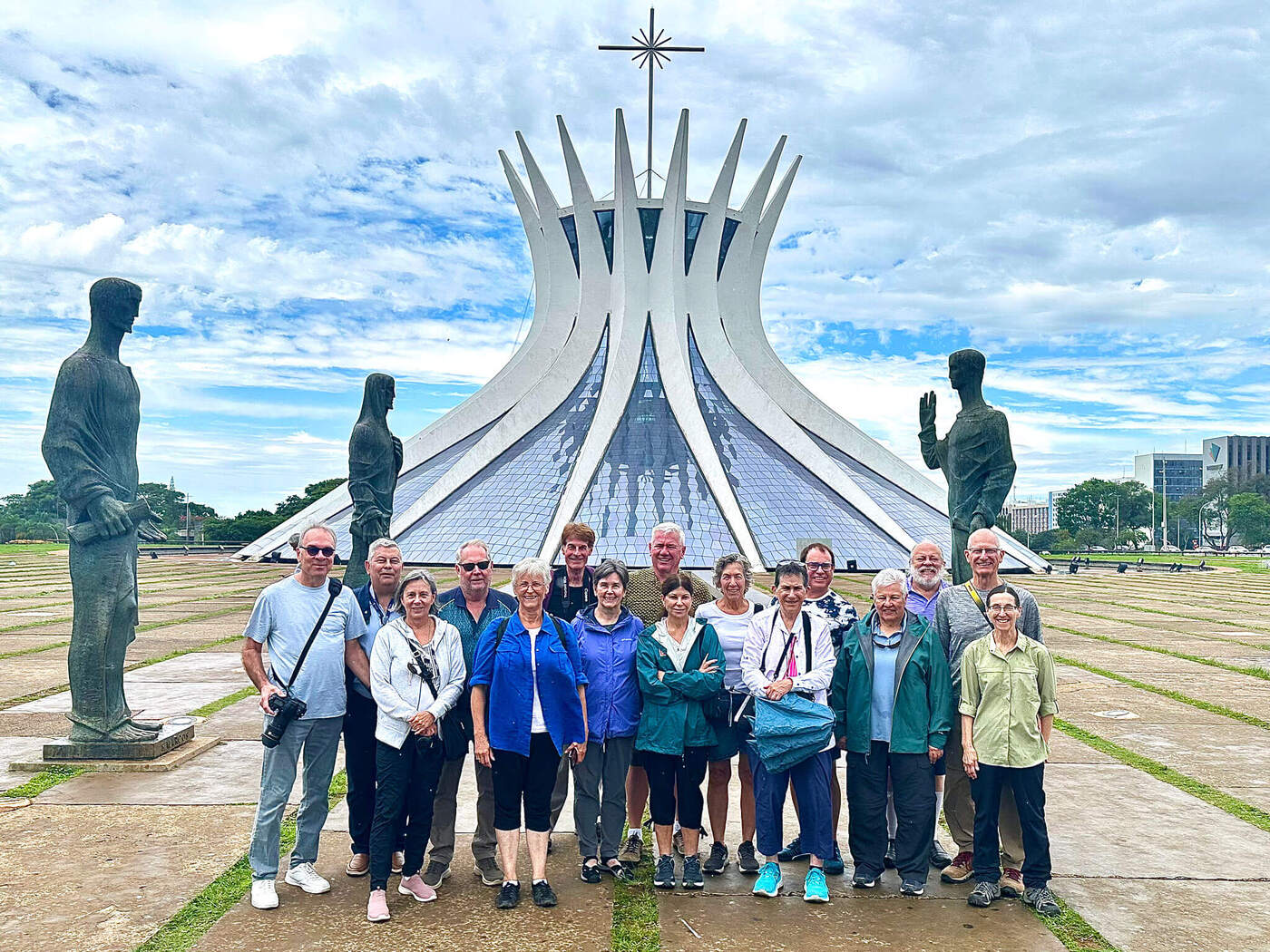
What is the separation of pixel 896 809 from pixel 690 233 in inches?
1028

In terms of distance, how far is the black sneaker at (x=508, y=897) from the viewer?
3.94m

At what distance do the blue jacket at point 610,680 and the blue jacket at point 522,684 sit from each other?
0.48 feet

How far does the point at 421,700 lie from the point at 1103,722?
5.74 meters

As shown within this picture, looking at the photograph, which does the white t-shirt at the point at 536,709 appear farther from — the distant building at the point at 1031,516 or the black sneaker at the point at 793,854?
the distant building at the point at 1031,516

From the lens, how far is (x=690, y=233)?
2875 cm

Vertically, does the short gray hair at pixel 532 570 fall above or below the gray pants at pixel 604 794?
above

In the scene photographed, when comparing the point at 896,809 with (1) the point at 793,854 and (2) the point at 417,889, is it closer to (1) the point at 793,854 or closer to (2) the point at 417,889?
(1) the point at 793,854

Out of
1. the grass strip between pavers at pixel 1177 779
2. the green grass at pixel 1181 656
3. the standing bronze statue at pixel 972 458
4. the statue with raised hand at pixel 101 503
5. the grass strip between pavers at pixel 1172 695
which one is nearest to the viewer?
the grass strip between pavers at pixel 1177 779

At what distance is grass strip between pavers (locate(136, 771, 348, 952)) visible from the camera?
356 cm

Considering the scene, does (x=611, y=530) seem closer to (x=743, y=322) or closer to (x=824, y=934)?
(x=743, y=322)

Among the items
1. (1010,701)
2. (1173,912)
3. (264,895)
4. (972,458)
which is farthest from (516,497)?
(1173,912)

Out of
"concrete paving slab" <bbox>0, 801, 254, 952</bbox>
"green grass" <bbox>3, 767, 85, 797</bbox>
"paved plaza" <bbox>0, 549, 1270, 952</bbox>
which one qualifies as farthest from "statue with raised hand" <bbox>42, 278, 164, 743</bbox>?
"concrete paving slab" <bbox>0, 801, 254, 952</bbox>

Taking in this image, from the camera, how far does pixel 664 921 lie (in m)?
3.84

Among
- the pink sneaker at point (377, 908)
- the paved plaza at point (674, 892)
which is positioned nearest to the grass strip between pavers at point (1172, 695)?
the paved plaza at point (674, 892)
